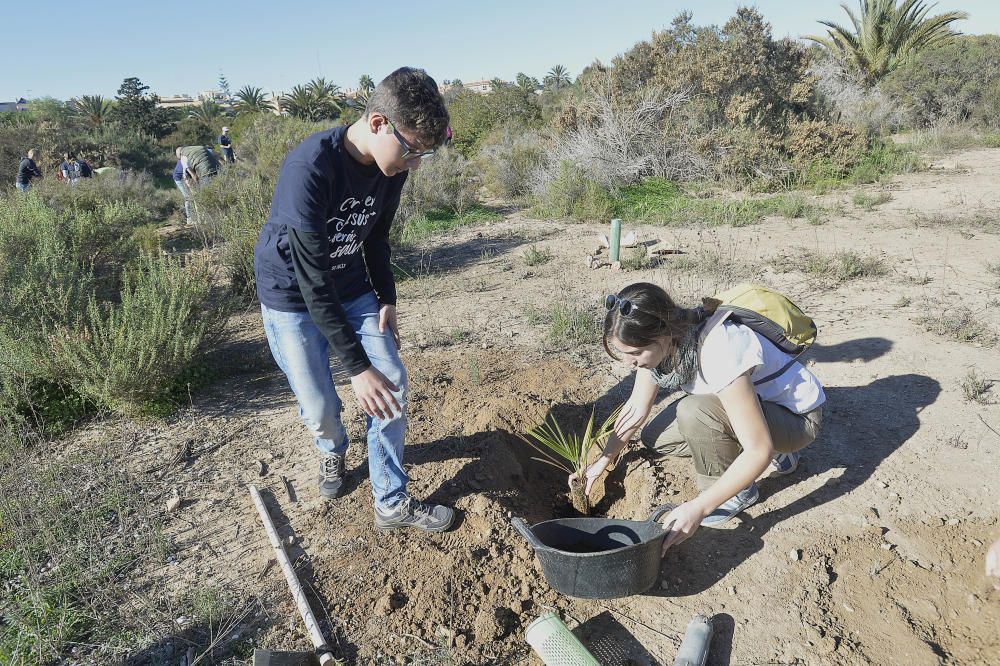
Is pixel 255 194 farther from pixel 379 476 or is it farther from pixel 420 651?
pixel 420 651

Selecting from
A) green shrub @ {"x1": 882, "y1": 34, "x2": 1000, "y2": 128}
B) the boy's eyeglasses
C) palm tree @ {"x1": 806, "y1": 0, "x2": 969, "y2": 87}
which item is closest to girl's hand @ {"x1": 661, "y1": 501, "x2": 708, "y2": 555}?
the boy's eyeglasses

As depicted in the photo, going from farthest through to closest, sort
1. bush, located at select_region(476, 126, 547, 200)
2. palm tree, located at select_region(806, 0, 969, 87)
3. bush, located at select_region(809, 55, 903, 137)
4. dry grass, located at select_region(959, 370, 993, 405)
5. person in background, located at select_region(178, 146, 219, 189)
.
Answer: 1. palm tree, located at select_region(806, 0, 969, 87)
2. bush, located at select_region(809, 55, 903, 137)
3. bush, located at select_region(476, 126, 547, 200)
4. person in background, located at select_region(178, 146, 219, 189)
5. dry grass, located at select_region(959, 370, 993, 405)

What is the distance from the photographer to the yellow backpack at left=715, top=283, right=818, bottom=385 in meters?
2.15

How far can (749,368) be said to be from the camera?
6.32 ft

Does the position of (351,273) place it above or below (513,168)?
below

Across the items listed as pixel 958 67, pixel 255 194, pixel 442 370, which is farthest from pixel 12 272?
pixel 958 67

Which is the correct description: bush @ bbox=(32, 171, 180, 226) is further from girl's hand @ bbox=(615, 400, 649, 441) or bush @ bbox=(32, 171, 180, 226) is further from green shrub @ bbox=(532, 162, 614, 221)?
girl's hand @ bbox=(615, 400, 649, 441)

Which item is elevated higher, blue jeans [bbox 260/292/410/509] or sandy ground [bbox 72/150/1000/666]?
blue jeans [bbox 260/292/410/509]

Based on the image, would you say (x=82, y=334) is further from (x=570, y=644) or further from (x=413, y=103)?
(x=570, y=644)

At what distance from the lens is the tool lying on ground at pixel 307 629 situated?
179cm

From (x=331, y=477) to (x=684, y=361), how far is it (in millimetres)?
1648

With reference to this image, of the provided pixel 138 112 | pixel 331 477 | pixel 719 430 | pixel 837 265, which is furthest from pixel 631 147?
pixel 138 112

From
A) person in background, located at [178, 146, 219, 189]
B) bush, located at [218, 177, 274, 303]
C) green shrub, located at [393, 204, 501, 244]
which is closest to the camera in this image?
bush, located at [218, 177, 274, 303]

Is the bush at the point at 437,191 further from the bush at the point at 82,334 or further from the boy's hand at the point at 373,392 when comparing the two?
the boy's hand at the point at 373,392
